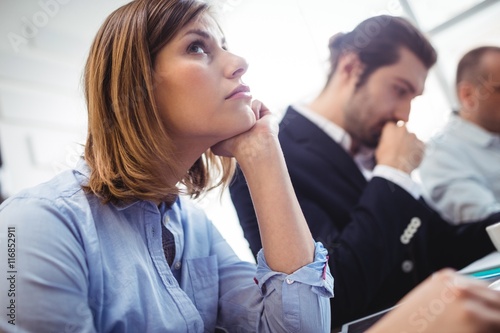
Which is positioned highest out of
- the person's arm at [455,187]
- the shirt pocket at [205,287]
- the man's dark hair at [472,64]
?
the shirt pocket at [205,287]

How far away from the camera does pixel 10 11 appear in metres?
1.29

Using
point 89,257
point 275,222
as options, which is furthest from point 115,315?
point 275,222

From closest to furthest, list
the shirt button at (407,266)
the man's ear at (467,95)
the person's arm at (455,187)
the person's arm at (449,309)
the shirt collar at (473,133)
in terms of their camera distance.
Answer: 1. the person's arm at (449,309)
2. the shirt button at (407,266)
3. the person's arm at (455,187)
4. the shirt collar at (473,133)
5. the man's ear at (467,95)

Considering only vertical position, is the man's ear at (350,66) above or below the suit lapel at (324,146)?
above

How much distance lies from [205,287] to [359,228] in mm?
351

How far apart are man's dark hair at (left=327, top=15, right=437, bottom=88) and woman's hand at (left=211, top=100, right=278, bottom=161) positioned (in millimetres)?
629

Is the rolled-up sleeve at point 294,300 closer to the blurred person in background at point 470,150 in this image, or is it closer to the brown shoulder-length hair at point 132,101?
the brown shoulder-length hair at point 132,101

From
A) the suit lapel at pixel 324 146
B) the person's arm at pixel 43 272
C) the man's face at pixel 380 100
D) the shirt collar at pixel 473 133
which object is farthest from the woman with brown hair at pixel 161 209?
the shirt collar at pixel 473 133

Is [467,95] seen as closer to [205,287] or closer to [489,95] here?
[489,95]

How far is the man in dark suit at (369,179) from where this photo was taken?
2.56 feet

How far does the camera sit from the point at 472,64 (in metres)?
1.50

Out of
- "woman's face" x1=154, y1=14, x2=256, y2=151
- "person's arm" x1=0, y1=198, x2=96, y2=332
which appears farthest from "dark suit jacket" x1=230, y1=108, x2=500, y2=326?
"person's arm" x1=0, y1=198, x2=96, y2=332

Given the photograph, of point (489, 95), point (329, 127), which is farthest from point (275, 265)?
point (489, 95)

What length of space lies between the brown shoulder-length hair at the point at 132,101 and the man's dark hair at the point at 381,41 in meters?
0.74
